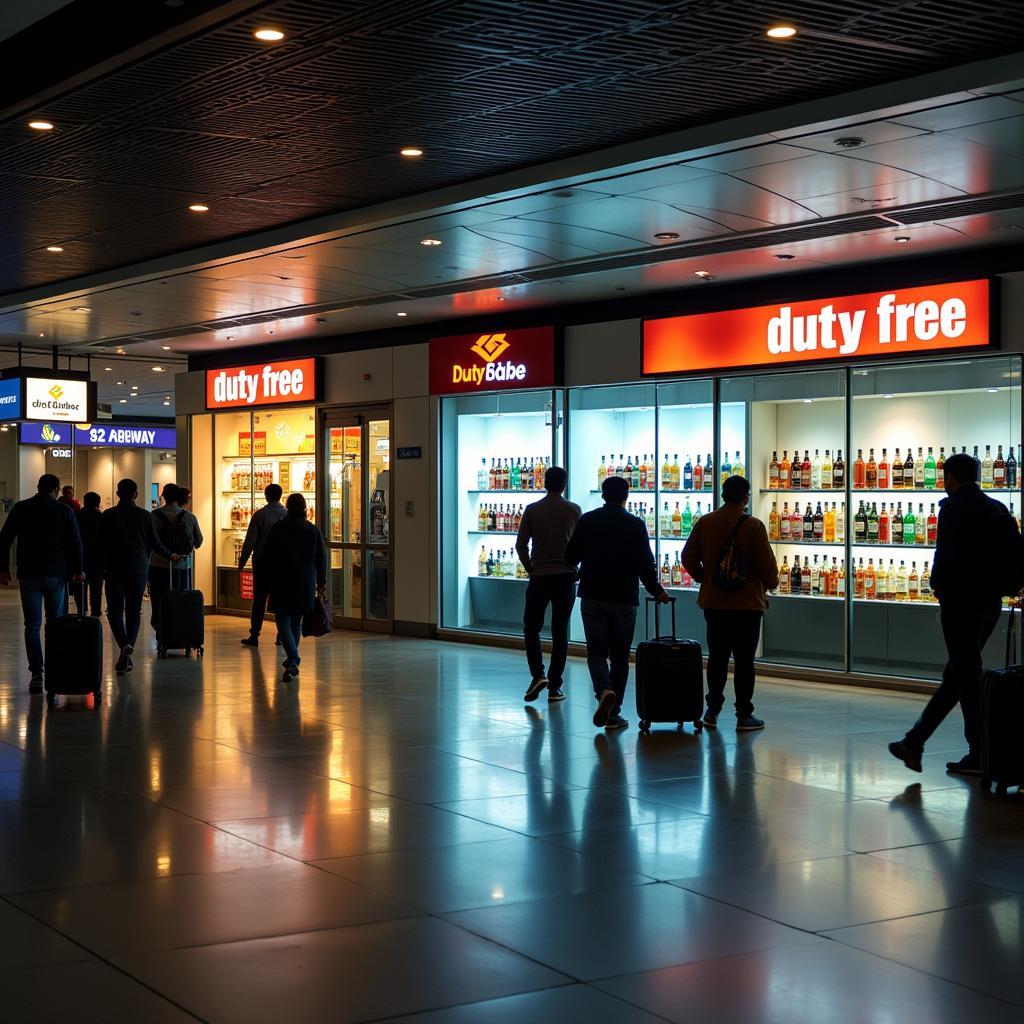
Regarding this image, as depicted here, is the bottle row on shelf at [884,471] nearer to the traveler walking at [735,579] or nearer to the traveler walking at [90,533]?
the traveler walking at [735,579]

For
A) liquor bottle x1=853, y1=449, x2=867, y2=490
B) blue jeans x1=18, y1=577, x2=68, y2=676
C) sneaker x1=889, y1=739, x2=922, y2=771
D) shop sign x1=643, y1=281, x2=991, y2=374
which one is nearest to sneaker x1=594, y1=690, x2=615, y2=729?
sneaker x1=889, y1=739, x2=922, y2=771

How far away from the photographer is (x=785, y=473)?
11.7 metres

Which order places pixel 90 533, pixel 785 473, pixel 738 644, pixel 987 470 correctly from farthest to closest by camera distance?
1. pixel 90 533
2. pixel 785 473
3. pixel 987 470
4. pixel 738 644

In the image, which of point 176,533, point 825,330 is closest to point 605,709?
point 825,330

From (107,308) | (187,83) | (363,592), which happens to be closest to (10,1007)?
(187,83)

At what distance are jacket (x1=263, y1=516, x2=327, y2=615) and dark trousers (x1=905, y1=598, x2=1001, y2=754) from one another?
18.4ft

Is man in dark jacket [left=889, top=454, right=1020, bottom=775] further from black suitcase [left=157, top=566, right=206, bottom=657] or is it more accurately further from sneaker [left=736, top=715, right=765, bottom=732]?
black suitcase [left=157, top=566, right=206, bottom=657]

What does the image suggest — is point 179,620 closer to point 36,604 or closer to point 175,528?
point 175,528

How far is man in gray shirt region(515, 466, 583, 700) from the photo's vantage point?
32.4ft

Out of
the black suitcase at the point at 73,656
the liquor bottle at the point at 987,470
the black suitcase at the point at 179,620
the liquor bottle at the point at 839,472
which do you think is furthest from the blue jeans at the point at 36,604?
the liquor bottle at the point at 987,470

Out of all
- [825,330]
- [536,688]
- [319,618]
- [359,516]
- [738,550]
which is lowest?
[536,688]

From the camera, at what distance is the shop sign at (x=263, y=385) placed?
16.2 m

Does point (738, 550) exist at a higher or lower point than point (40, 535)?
lower

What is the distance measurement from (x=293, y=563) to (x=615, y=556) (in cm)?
363
